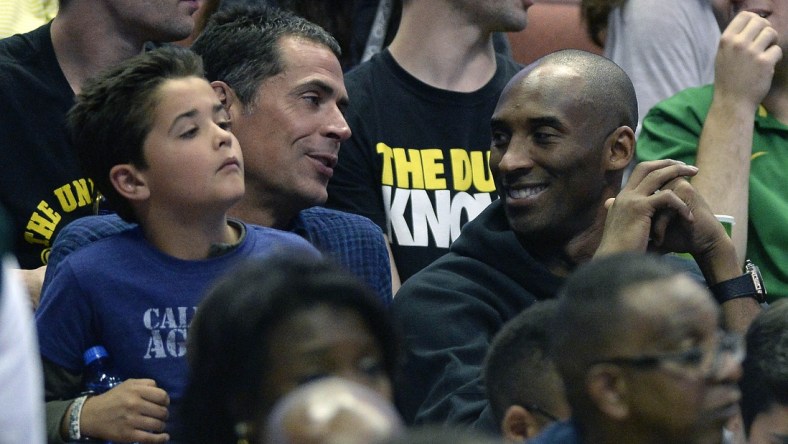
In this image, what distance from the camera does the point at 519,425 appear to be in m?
2.62

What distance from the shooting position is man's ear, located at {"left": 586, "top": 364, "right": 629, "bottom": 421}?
2105mm

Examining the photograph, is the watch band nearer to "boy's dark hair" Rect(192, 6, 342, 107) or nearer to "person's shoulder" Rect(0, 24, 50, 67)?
"boy's dark hair" Rect(192, 6, 342, 107)

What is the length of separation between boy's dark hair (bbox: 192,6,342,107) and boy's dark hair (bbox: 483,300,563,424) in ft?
4.03

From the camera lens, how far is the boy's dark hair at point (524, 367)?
2617 millimetres

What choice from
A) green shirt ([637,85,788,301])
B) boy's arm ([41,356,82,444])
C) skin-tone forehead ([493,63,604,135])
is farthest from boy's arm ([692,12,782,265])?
boy's arm ([41,356,82,444])

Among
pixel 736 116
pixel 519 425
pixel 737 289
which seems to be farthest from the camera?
pixel 736 116

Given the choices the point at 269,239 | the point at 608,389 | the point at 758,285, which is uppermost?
the point at 608,389

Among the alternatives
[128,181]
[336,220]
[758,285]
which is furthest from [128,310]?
[758,285]

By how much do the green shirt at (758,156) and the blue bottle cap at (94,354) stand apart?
169 centimetres

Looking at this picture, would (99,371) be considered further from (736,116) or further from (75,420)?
(736,116)

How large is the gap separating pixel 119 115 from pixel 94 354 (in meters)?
0.52

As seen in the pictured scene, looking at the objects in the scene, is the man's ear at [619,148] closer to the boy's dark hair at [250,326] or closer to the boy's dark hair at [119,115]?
the boy's dark hair at [119,115]

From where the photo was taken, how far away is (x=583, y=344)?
215 centimetres

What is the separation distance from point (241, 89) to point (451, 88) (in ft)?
2.57
